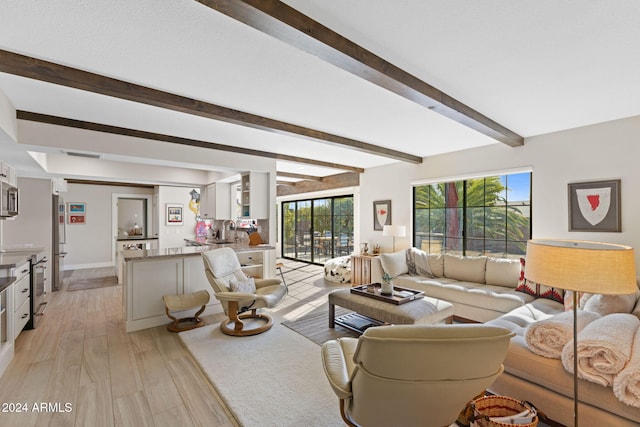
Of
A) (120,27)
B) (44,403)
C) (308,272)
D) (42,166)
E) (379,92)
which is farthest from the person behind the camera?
(308,272)

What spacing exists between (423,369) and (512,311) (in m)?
2.40

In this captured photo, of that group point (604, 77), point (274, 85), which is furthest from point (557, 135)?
point (274, 85)

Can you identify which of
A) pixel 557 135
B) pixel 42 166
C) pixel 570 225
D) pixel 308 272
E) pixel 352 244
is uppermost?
pixel 557 135

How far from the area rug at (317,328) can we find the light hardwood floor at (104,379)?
1.12m

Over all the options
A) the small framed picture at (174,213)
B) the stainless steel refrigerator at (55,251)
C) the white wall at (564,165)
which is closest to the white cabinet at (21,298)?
the stainless steel refrigerator at (55,251)

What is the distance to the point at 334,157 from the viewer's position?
5.35 m

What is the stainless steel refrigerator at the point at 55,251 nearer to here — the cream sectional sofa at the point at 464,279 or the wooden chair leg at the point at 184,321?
the wooden chair leg at the point at 184,321

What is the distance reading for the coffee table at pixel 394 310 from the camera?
9.75 ft

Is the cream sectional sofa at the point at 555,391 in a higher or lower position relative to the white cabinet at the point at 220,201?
lower

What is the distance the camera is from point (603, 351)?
1.64 m

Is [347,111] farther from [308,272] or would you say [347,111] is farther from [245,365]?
[308,272]

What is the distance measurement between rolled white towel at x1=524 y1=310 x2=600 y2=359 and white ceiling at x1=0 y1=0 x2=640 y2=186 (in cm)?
182

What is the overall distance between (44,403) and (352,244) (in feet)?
20.0

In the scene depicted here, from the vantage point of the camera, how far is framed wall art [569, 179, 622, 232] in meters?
3.38
